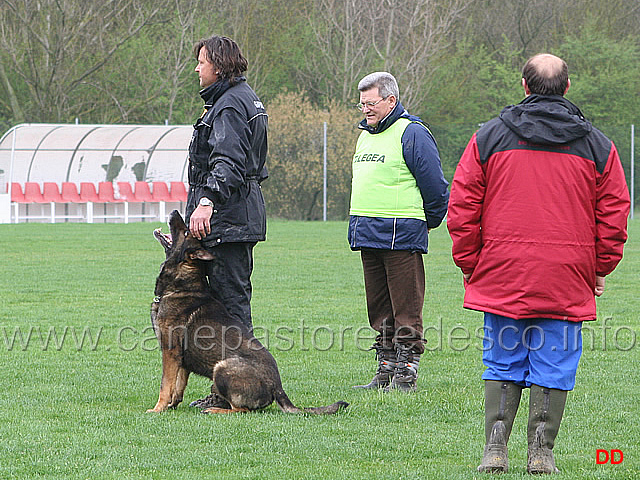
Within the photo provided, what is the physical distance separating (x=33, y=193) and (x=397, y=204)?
2219 cm

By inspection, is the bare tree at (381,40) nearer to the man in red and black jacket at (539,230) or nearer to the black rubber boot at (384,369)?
the black rubber boot at (384,369)

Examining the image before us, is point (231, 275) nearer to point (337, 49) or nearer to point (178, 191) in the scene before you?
point (178, 191)

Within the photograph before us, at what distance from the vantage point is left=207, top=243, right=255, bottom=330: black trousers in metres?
5.48

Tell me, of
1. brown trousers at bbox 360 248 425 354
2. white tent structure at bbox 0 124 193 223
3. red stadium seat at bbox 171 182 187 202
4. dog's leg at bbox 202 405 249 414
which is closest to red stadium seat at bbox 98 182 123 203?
white tent structure at bbox 0 124 193 223

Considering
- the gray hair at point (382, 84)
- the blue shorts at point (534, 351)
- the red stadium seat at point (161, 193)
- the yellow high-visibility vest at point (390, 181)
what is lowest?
the blue shorts at point (534, 351)

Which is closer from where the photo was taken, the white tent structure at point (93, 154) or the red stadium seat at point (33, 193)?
the red stadium seat at point (33, 193)

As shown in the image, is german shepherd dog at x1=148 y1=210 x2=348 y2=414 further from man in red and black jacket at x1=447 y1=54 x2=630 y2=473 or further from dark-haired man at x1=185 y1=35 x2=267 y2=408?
man in red and black jacket at x1=447 y1=54 x2=630 y2=473

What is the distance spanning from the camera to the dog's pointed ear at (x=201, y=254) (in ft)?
17.5

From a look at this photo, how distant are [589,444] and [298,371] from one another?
2.48 metres

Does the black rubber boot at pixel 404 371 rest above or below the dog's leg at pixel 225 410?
above

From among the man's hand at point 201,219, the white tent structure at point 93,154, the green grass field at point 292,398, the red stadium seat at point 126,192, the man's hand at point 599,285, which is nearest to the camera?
the man's hand at point 599,285

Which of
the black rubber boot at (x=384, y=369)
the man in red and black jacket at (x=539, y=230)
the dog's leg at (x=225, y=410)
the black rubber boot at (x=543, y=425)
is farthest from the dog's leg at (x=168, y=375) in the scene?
the black rubber boot at (x=543, y=425)

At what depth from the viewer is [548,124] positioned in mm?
3957

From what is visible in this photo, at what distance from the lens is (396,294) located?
6160mm
